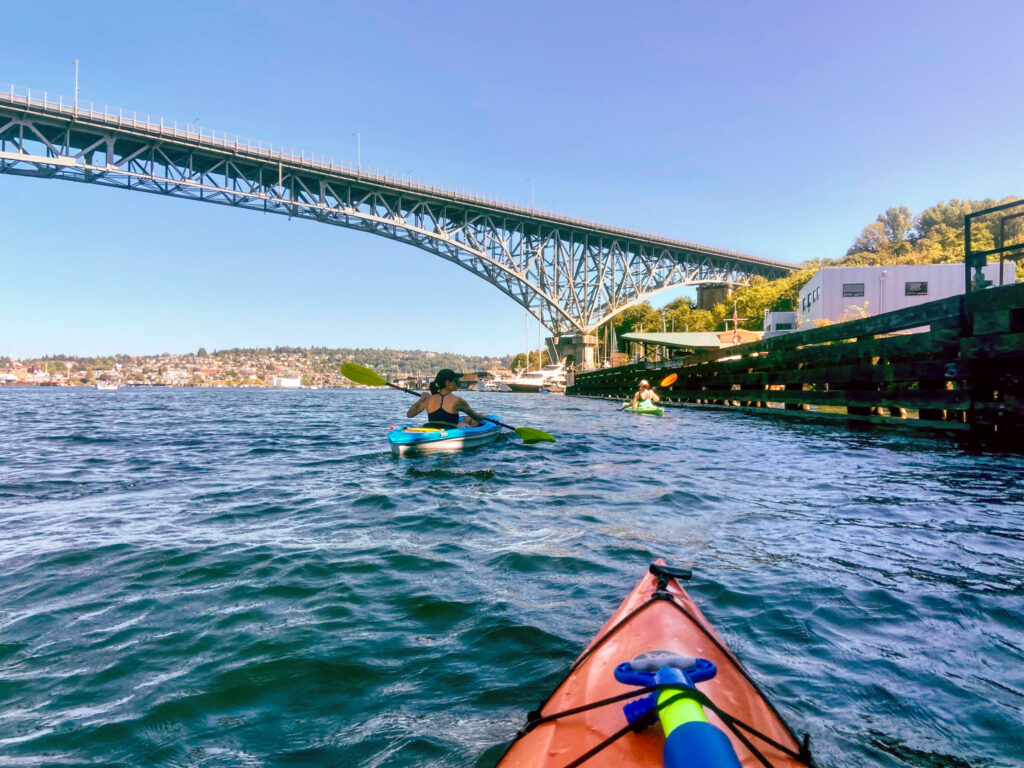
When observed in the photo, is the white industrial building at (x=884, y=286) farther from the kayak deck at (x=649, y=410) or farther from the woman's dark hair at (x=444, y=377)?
the woman's dark hair at (x=444, y=377)

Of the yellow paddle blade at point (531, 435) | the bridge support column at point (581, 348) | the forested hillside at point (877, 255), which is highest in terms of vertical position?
the forested hillside at point (877, 255)

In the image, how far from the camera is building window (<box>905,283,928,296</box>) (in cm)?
3881

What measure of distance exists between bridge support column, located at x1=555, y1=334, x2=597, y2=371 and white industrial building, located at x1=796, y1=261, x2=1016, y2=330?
2764 cm

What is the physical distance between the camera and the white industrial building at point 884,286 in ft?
127

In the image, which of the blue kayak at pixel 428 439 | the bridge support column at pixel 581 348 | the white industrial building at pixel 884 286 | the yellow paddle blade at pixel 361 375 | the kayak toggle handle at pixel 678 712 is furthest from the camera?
the bridge support column at pixel 581 348

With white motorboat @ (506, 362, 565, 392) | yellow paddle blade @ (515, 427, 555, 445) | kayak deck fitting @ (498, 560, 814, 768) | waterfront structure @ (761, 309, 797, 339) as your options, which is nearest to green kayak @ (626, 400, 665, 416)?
yellow paddle blade @ (515, 427, 555, 445)

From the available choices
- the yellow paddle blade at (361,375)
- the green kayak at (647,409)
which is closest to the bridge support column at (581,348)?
the green kayak at (647,409)

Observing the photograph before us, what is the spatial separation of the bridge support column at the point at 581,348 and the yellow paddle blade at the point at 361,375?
52.8m

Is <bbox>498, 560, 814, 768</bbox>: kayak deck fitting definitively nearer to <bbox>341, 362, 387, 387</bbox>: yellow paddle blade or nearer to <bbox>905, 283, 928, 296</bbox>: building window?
<bbox>341, 362, 387, 387</bbox>: yellow paddle blade

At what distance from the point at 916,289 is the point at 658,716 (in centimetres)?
4700

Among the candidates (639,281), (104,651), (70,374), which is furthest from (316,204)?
(70,374)

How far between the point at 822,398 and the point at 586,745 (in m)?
17.0

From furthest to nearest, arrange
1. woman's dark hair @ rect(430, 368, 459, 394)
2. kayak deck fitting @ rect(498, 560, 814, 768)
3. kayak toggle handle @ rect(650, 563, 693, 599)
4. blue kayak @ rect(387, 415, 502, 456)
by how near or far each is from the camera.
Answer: woman's dark hair @ rect(430, 368, 459, 394)
blue kayak @ rect(387, 415, 502, 456)
kayak toggle handle @ rect(650, 563, 693, 599)
kayak deck fitting @ rect(498, 560, 814, 768)

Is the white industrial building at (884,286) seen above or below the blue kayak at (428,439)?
above
